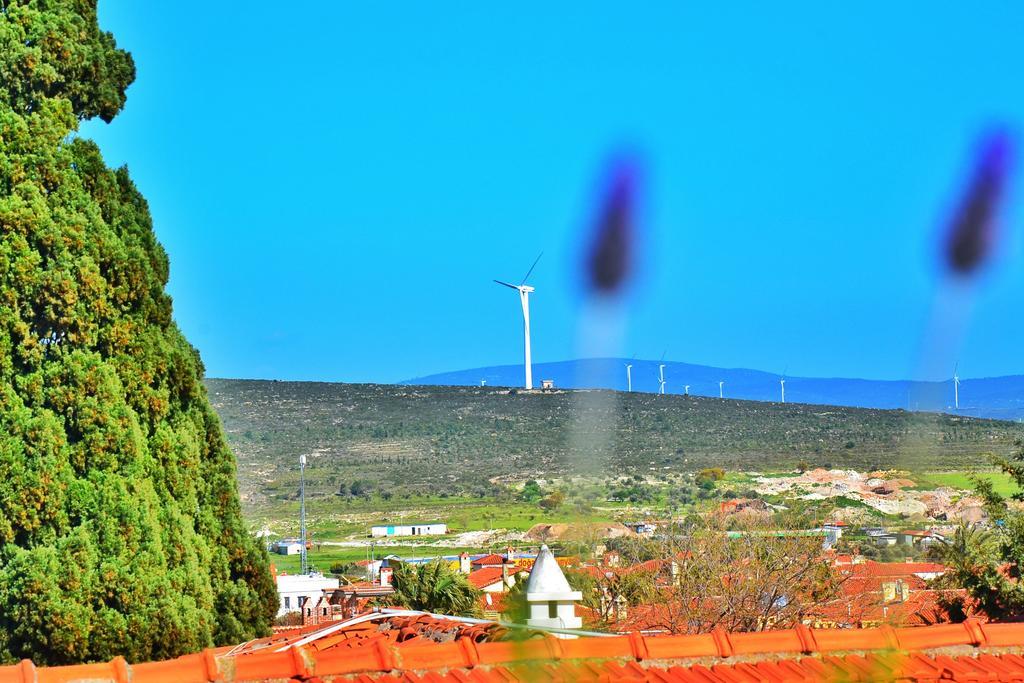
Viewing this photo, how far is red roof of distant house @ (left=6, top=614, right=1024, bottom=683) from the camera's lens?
7.36 m

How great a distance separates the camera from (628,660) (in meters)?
7.95

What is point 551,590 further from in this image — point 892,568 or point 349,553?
point 349,553

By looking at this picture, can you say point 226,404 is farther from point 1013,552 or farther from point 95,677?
point 95,677

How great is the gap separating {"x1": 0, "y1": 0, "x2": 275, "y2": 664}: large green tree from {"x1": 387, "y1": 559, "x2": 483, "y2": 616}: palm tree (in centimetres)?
Result: 851

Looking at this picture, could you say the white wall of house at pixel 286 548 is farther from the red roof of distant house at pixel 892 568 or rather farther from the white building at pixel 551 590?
the white building at pixel 551 590

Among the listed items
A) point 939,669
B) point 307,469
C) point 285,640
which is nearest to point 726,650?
point 939,669

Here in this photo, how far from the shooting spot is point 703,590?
1795 centimetres

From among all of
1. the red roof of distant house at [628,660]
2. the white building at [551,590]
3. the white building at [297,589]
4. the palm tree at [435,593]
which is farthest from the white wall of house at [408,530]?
the white building at [551,590]

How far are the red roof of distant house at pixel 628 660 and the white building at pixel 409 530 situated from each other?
109 ft

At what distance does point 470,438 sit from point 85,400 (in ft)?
164

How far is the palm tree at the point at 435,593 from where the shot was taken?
18453 millimetres

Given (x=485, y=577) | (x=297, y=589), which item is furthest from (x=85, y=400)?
(x=485, y=577)

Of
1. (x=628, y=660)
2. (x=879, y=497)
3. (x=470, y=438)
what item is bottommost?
(x=628, y=660)

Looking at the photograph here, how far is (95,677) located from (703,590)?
12.0 m
